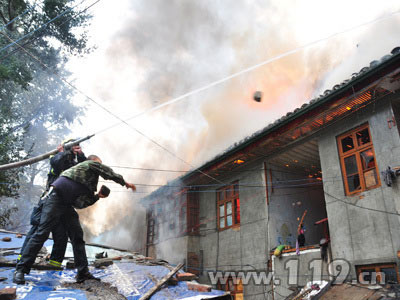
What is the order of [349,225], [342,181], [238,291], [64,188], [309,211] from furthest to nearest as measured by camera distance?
[309,211]
[238,291]
[342,181]
[349,225]
[64,188]

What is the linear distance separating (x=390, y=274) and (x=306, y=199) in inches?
222

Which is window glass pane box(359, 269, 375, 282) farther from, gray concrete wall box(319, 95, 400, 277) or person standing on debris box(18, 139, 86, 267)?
person standing on debris box(18, 139, 86, 267)

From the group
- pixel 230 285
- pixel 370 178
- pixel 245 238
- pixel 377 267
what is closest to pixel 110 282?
pixel 377 267

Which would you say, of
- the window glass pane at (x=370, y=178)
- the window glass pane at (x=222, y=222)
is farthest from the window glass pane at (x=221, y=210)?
the window glass pane at (x=370, y=178)

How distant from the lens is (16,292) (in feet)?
10.2

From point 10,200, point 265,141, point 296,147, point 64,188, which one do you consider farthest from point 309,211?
point 10,200

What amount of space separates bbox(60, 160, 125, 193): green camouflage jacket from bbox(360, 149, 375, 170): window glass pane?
7.48 meters

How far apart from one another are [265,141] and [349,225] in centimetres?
404

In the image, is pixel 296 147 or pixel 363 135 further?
pixel 296 147

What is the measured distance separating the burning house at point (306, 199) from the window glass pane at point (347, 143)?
0.03 m

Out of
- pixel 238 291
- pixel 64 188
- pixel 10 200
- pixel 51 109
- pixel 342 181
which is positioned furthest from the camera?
pixel 10 200

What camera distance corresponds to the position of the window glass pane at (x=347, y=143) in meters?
9.41

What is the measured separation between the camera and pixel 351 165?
30.1 ft

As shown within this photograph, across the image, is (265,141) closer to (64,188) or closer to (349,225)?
(349,225)
